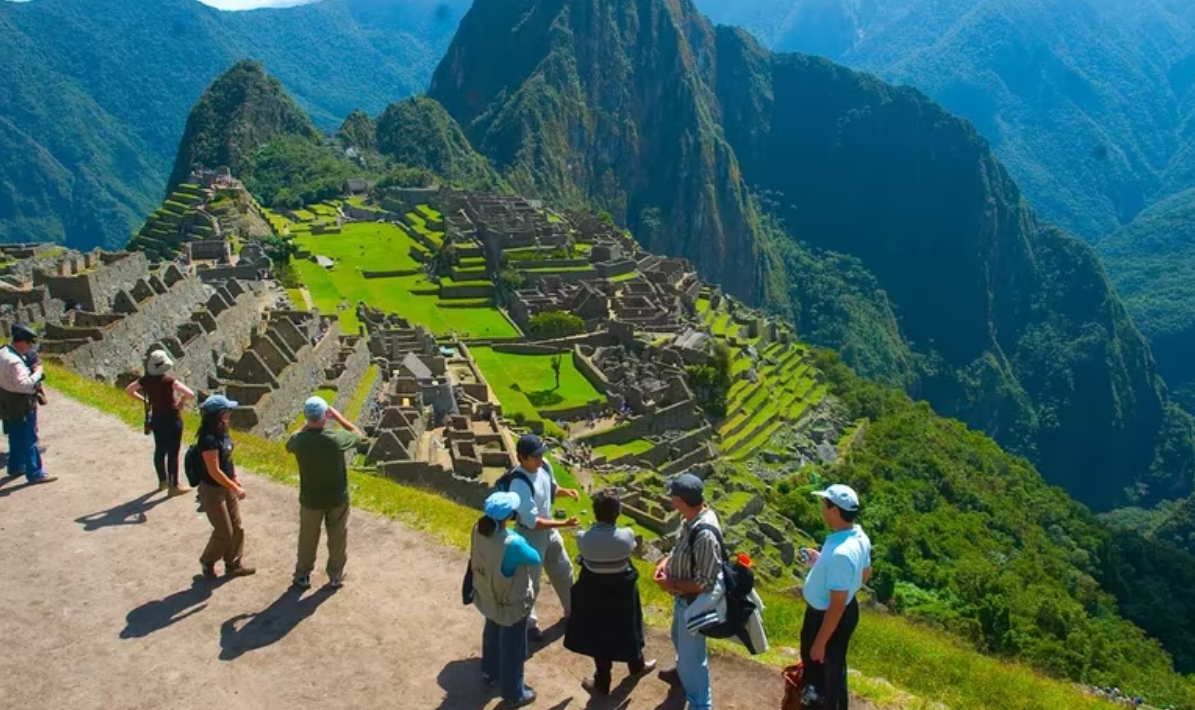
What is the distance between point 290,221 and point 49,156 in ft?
156

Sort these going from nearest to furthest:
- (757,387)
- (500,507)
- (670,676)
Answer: (500,507)
(670,676)
(757,387)

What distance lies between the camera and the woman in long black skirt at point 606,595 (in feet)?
25.6

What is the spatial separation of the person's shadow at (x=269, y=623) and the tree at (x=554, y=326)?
3968 centimetres

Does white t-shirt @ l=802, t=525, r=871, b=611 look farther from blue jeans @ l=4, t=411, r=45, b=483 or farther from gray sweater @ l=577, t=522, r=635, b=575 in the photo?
blue jeans @ l=4, t=411, r=45, b=483

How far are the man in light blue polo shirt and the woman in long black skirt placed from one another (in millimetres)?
1473

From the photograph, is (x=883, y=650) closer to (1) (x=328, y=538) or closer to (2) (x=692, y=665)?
(2) (x=692, y=665)

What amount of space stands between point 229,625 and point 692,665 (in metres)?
4.35

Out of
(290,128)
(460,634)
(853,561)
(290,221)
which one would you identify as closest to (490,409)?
(460,634)

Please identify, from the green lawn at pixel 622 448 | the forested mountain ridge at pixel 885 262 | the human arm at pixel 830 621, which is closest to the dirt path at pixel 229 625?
the human arm at pixel 830 621

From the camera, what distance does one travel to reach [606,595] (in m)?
7.90

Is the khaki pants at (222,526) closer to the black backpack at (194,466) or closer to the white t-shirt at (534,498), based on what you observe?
the black backpack at (194,466)

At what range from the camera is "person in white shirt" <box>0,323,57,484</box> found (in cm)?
1131

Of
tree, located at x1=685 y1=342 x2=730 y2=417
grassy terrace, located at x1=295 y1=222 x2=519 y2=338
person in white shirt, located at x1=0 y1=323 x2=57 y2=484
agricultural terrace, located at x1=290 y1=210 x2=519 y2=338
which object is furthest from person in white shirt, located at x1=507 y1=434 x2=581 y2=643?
tree, located at x1=685 y1=342 x2=730 y2=417

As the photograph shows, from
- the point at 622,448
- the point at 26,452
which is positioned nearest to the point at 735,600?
the point at 26,452
